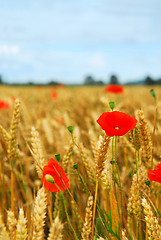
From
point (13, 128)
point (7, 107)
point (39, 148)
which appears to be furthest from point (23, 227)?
point (7, 107)

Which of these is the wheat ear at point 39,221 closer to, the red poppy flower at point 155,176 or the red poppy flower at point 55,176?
the red poppy flower at point 55,176

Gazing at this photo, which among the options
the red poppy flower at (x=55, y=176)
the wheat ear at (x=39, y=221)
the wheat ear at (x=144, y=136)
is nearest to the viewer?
the wheat ear at (x=39, y=221)

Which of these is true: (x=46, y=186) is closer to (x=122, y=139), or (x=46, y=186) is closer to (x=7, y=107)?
(x=122, y=139)

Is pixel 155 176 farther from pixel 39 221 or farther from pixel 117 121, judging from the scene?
pixel 39 221

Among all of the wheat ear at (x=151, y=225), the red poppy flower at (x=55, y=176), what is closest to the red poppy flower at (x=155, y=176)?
the wheat ear at (x=151, y=225)

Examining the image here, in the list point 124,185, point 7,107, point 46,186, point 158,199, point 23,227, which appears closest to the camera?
point 23,227

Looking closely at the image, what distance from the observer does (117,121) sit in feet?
2.17

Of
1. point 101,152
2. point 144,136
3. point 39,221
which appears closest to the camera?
point 39,221

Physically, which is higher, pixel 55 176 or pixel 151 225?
pixel 55 176

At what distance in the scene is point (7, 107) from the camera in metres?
2.17

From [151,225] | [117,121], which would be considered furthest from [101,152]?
[151,225]

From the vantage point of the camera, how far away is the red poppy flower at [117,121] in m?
0.63

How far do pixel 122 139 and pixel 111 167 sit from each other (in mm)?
322

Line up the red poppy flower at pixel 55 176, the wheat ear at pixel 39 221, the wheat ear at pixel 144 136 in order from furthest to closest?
the wheat ear at pixel 144 136 → the red poppy flower at pixel 55 176 → the wheat ear at pixel 39 221
